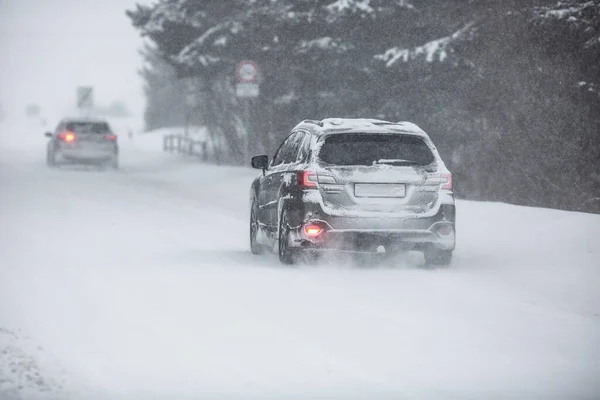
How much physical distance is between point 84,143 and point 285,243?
89.6 feet

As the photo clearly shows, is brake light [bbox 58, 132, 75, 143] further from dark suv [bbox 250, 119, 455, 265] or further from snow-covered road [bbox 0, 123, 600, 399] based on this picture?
dark suv [bbox 250, 119, 455, 265]

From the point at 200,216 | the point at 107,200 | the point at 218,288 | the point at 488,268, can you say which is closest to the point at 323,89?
the point at 107,200

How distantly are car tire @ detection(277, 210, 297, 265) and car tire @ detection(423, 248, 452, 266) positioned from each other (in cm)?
147

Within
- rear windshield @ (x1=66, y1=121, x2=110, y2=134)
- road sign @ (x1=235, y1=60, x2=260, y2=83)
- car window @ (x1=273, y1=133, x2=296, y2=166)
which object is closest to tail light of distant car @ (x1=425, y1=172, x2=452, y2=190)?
car window @ (x1=273, y1=133, x2=296, y2=166)

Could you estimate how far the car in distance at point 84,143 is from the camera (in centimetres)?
3934

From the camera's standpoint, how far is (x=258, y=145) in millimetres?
37062

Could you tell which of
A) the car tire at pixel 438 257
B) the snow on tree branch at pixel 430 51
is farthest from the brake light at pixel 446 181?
the snow on tree branch at pixel 430 51

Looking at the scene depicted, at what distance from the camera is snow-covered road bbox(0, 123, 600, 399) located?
7113 millimetres

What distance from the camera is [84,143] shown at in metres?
39.4

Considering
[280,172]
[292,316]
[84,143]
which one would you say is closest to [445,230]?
[280,172]

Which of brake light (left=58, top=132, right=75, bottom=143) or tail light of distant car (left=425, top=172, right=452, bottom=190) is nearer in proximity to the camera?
tail light of distant car (left=425, top=172, right=452, bottom=190)

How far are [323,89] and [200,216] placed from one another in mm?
10257

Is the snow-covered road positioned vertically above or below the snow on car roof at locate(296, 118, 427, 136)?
below

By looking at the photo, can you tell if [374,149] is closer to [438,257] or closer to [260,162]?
[438,257]
